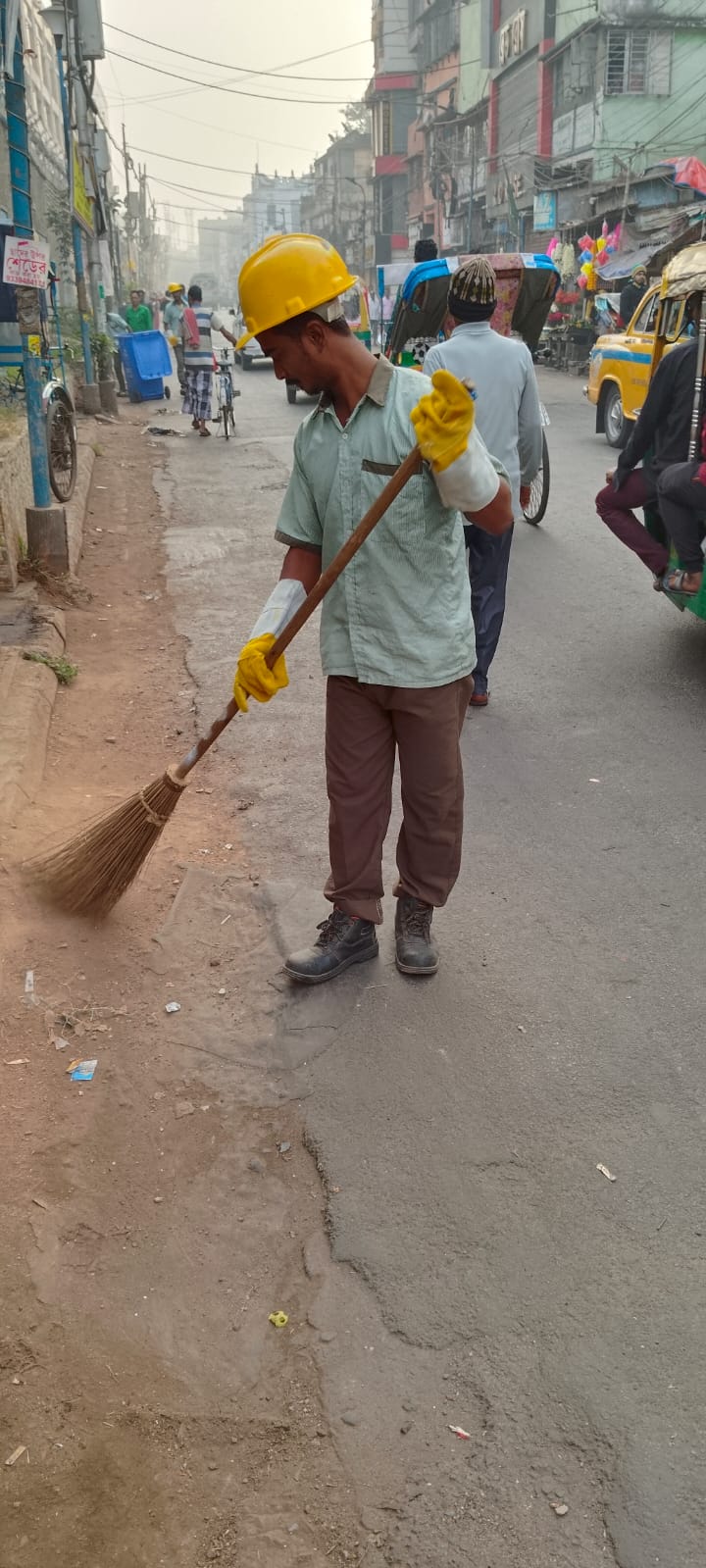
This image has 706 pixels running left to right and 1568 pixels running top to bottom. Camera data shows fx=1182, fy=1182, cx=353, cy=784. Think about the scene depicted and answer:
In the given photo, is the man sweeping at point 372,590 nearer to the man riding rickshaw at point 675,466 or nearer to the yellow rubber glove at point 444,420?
the yellow rubber glove at point 444,420

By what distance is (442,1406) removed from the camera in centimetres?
214

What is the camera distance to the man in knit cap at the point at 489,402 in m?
5.21

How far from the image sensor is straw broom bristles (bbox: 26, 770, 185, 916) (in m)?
3.54

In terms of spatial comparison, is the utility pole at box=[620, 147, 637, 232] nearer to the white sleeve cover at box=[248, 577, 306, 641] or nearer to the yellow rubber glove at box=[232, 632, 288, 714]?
the white sleeve cover at box=[248, 577, 306, 641]

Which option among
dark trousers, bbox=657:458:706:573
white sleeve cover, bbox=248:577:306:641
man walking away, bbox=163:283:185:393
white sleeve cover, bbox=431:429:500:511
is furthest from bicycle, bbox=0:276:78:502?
man walking away, bbox=163:283:185:393

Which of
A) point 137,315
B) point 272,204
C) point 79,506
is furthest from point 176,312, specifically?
point 272,204

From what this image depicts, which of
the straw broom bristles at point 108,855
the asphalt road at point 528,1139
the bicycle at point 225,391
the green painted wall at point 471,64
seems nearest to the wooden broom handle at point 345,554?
the straw broom bristles at point 108,855

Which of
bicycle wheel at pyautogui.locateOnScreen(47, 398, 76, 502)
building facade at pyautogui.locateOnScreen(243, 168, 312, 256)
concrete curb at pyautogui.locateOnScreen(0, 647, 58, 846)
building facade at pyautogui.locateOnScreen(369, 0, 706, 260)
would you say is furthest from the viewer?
building facade at pyautogui.locateOnScreen(243, 168, 312, 256)

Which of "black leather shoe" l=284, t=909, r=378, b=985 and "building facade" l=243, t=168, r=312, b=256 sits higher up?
"building facade" l=243, t=168, r=312, b=256

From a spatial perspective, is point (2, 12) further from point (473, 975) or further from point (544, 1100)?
point (544, 1100)

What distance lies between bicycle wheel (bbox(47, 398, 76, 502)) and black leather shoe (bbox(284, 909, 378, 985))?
6174mm

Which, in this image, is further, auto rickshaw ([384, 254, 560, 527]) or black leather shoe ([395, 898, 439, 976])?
auto rickshaw ([384, 254, 560, 527])

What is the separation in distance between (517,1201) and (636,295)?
21.8 m

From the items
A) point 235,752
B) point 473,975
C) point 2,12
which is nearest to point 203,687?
point 235,752
